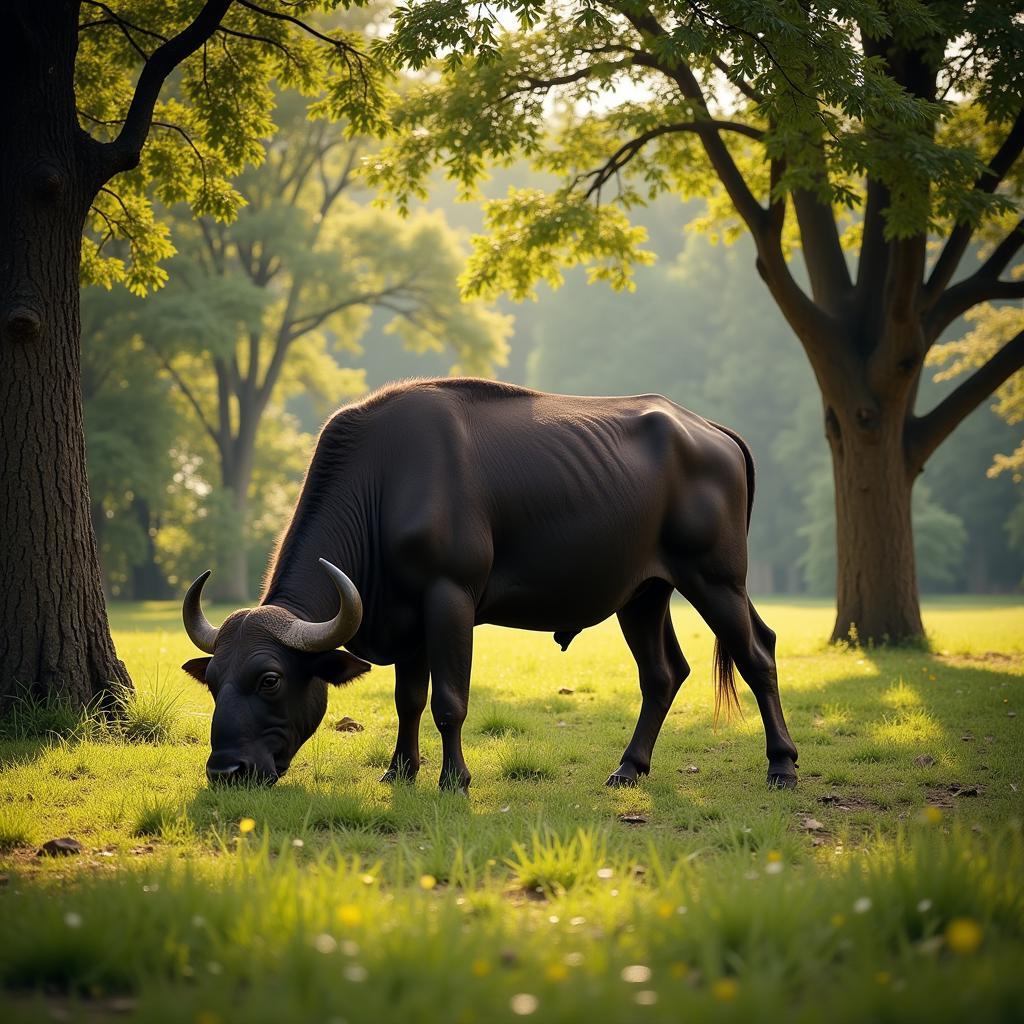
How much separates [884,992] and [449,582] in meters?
3.87

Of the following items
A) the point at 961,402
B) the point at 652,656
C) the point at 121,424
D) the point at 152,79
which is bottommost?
the point at 652,656

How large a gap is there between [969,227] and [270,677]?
11108 mm

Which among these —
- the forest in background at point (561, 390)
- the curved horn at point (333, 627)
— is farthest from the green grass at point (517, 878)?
the forest in background at point (561, 390)

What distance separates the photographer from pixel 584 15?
9.28 m

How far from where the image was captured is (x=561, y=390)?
61.2 metres

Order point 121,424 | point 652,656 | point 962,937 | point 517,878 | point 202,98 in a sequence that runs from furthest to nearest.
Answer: point 121,424 < point 202,98 < point 652,656 < point 517,878 < point 962,937

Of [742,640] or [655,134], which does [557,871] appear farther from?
[655,134]

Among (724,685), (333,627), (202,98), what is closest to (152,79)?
(202,98)

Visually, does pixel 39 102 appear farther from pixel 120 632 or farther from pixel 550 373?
pixel 550 373

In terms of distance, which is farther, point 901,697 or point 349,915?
point 901,697

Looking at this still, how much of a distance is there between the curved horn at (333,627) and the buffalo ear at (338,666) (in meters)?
0.16

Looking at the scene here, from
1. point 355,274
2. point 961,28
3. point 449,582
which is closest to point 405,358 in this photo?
point 355,274

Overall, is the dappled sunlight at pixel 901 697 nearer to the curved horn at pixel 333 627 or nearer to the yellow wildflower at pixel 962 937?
the curved horn at pixel 333 627

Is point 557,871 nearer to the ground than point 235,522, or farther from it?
nearer to the ground
